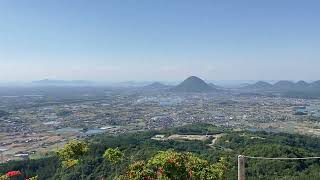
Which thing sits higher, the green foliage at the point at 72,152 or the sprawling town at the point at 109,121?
the green foliage at the point at 72,152

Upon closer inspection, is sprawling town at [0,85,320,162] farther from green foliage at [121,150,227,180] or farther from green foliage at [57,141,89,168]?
green foliage at [121,150,227,180]

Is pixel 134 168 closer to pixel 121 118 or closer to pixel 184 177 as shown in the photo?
pixel 184 177

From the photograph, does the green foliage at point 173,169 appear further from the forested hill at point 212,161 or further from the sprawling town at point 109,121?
the sprawling town at point 109,121

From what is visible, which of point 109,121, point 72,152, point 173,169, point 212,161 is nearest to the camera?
point 173,169

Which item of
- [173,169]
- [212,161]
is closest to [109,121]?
[212,161]

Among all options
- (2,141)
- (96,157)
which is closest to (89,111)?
(2,141)

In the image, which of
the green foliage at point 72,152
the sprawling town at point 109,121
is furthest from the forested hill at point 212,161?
the sprawling town at point 109,121

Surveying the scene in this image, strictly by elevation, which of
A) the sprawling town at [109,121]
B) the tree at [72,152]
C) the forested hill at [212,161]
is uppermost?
the tree at [72,152]

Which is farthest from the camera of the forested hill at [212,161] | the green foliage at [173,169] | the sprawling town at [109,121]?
the sprawling town at [109,121]

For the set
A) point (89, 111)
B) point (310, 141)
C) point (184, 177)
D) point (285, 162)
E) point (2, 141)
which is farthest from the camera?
point (89, 111)

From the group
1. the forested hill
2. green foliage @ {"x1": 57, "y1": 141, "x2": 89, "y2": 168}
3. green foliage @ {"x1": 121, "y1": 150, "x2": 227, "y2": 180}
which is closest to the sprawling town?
the forested hill

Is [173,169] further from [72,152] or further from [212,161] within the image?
[212,161]
